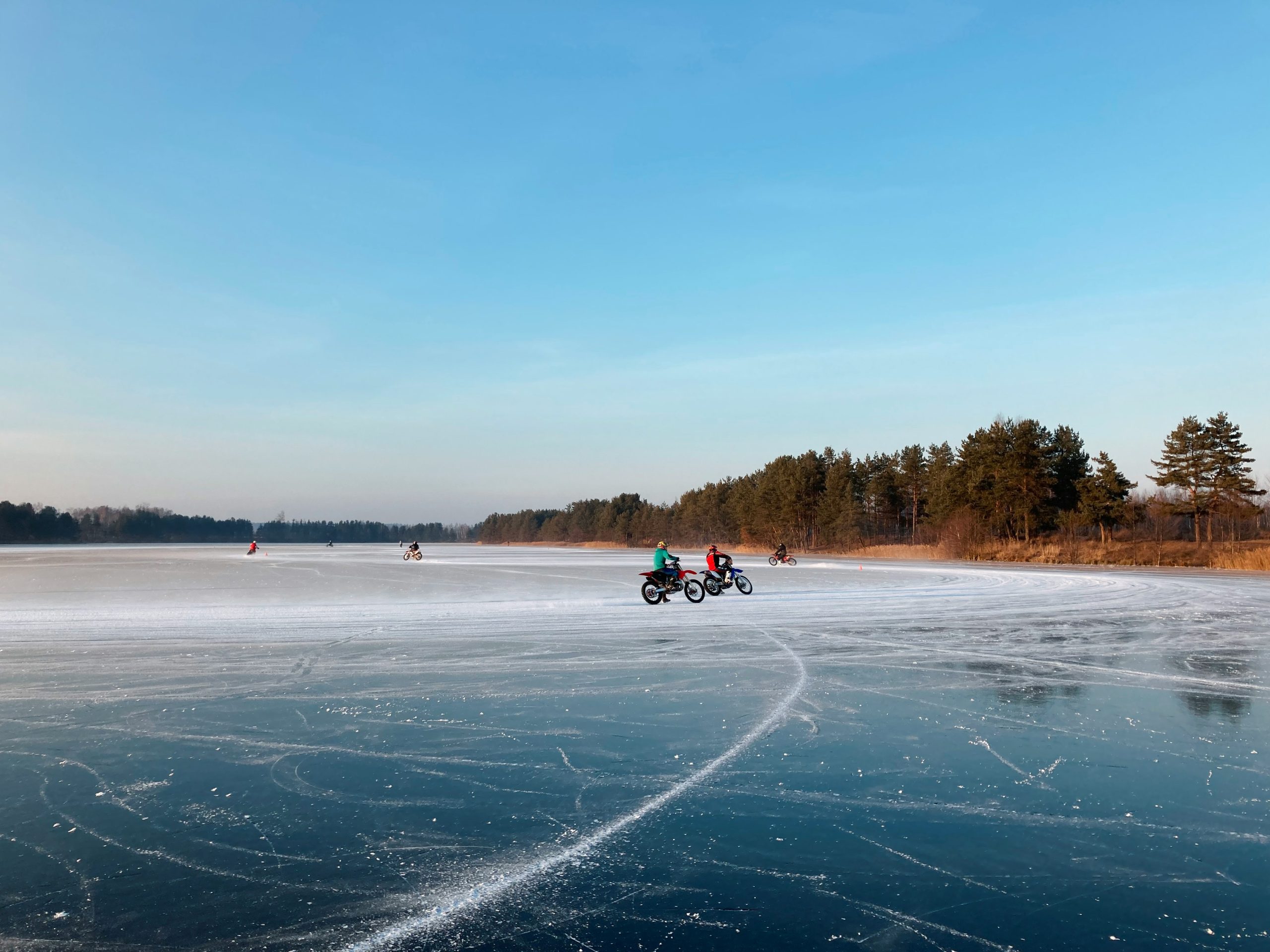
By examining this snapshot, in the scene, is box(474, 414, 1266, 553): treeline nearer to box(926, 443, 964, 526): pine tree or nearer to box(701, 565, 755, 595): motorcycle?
box(926, 443, 964, 526): pine tree

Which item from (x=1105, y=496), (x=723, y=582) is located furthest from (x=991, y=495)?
(x=723, y=582)

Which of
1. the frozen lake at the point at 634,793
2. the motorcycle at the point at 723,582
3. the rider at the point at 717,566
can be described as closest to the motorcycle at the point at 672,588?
the motorcycle at the point at 723,582

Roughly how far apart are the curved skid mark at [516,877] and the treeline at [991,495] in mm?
49820

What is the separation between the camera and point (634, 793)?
543cm

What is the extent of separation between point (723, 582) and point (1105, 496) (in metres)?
47.8

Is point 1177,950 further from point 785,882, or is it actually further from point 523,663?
point 523,663

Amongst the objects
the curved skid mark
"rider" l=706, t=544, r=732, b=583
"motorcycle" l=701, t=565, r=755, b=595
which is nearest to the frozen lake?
the curved skid mark

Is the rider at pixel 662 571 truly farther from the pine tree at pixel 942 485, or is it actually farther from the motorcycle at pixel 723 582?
the pine tree at pixel 942 485

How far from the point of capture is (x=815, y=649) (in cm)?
1189

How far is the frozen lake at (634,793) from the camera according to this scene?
369 centimetres

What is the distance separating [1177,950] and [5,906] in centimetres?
505

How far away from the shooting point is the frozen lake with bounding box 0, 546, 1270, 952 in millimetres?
3688

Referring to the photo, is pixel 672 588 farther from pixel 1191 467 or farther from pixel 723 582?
pixel 1191 467

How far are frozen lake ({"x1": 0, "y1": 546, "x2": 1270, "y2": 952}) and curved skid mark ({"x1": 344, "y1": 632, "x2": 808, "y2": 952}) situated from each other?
0.02 m
